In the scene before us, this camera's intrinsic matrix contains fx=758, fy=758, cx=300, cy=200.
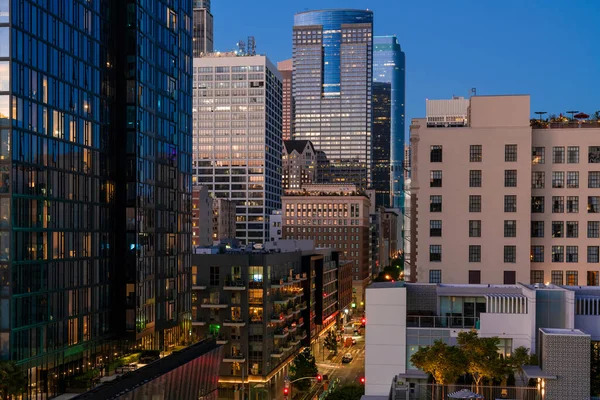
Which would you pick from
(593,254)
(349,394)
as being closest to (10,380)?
(349,394)

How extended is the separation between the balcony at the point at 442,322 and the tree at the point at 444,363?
10.9 m

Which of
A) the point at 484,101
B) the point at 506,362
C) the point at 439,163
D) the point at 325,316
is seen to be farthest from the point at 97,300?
the point at 325,316

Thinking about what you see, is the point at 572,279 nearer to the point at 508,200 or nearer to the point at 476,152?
the point at 508,200

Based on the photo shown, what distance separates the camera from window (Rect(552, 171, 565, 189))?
8464cm

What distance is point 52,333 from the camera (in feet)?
287

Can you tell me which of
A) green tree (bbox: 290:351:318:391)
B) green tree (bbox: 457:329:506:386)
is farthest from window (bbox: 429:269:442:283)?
green tree (bbox: 290:351:318:391)

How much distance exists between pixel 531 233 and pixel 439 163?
13.1 meters

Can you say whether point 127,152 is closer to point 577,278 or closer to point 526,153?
point 526,153

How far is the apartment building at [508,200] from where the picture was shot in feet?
274

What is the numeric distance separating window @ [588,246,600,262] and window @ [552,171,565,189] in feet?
25.2

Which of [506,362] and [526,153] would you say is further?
[526,153]

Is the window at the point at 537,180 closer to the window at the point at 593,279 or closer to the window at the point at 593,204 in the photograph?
the window at the point at 593,204

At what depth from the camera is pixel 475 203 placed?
8475 centimetres

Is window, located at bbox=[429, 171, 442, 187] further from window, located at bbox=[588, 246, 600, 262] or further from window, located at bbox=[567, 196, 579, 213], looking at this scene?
window, located at bbox=[588, 246, 600, 262]
